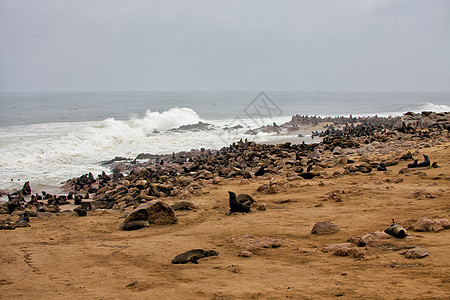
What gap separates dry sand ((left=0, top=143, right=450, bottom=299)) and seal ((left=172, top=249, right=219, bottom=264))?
5.4 inches

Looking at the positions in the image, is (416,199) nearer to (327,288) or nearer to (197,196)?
(327,288)

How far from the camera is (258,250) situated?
554 centimetres

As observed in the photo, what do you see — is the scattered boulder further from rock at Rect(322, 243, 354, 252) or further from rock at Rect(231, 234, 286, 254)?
rock at Rect(231, 234, 286, 254)

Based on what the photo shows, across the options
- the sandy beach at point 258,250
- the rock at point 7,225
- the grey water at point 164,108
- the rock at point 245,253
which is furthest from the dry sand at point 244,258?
the grey water at point 164,108

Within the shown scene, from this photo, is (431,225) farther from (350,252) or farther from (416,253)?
(350,252)

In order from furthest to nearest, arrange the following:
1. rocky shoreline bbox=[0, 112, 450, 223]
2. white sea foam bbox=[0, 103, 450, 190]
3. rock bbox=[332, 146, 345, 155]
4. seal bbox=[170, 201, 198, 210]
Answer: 1. white sea foam bbox=[0, 103, 450, 190]
2. rock bbox=[332, 146, 345, 155]
3. rocky shoreline bbox=[0, 112, 450, 223]
4. seal bbox=[170, 201, 198, 210]

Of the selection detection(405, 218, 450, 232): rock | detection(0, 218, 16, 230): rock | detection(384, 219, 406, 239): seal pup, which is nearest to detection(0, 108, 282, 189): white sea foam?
detection(0, 218, 16, 230): rock

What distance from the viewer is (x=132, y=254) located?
5.90m

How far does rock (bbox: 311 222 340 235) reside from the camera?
598 centimetres

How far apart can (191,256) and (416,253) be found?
2.80m

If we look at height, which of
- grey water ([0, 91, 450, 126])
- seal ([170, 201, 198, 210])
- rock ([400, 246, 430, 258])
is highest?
grey water ([0, 91, 450, 126])

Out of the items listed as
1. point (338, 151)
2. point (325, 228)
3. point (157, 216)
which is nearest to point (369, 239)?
point (325, 228)

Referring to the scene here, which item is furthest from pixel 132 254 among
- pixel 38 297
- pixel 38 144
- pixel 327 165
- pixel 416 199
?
pixel 38 144

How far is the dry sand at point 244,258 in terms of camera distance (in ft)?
13.2
